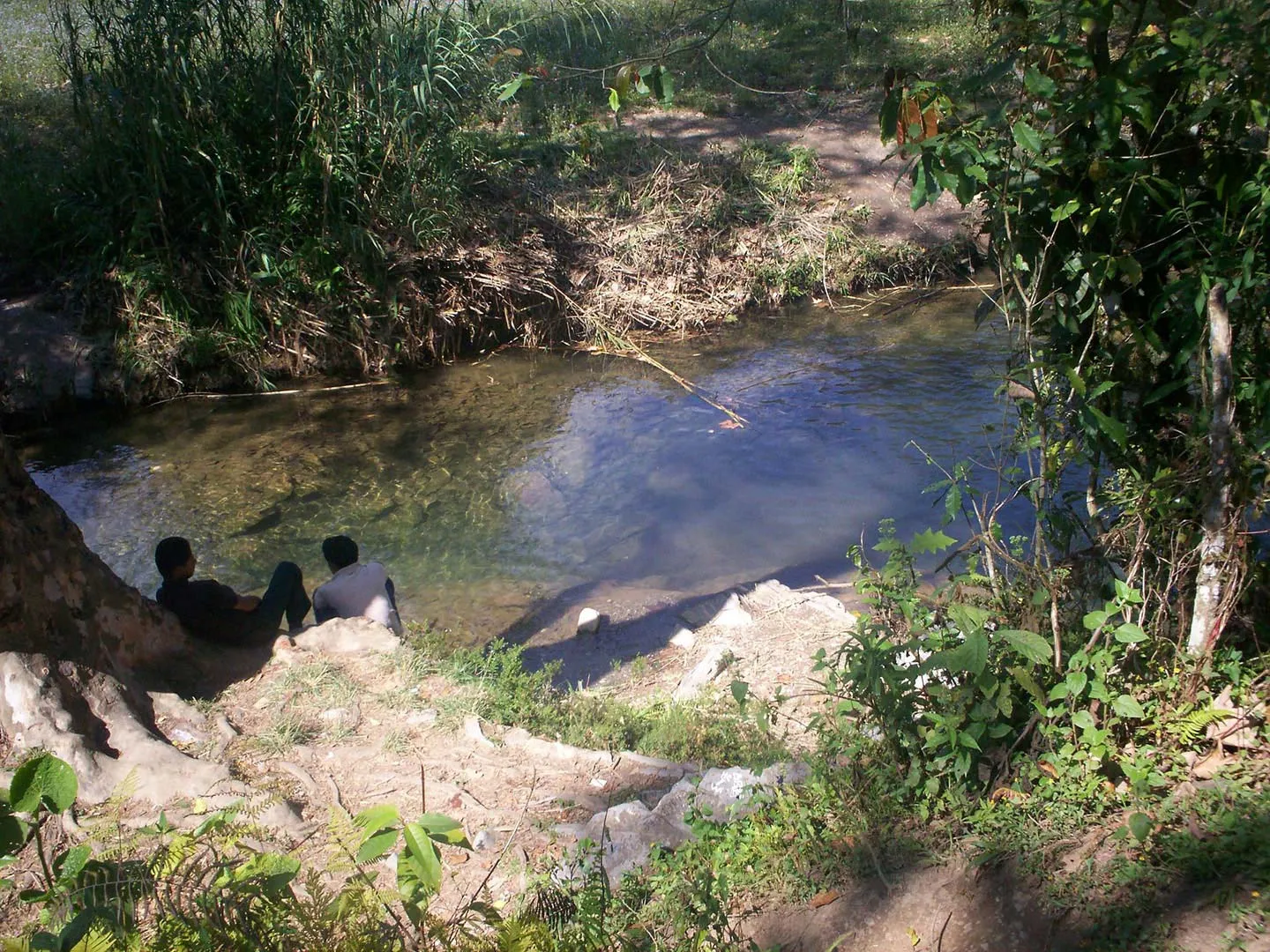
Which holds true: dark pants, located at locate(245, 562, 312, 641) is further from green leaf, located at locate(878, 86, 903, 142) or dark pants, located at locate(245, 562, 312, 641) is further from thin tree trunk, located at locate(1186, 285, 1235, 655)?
thin tree trunk, located at locate(1186, 285, 1235, 655)

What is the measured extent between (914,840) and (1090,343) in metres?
1.57

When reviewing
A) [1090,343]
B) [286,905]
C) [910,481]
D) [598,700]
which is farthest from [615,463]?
[286,905]

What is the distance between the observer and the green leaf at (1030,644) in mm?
2754

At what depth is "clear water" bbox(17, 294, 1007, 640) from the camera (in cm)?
712

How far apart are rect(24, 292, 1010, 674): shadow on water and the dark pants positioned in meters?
0.77

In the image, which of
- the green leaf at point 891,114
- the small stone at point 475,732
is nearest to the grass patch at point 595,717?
the small stone at point 475,732

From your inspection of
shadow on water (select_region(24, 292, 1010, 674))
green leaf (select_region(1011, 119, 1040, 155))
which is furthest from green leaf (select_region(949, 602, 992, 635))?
shadow on water (select_region(24, 292, 1010, 674))

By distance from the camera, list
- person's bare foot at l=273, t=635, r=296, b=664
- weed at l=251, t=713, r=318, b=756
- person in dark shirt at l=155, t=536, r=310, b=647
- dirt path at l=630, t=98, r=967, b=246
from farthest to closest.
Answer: dirt path at l=630, t=98, r=967, b=246 < person in dark shirt at l=155, t=536, r=310, b=647 < person's bare foot at l=273, t=635, r=296, b=664 < weed at l=251, t=713, r=318, b=756

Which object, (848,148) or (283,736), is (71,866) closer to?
(283,736)

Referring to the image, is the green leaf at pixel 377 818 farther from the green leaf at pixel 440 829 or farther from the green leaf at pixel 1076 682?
the green leaf at pixel 1076 682

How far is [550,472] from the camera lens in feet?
27.8

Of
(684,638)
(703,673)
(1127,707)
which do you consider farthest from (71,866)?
(684,638)

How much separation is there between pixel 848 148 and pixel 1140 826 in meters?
12.9

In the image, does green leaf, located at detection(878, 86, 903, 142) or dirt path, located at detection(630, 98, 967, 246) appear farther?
dirt path, located at detection(630, 98, 967, 246)
